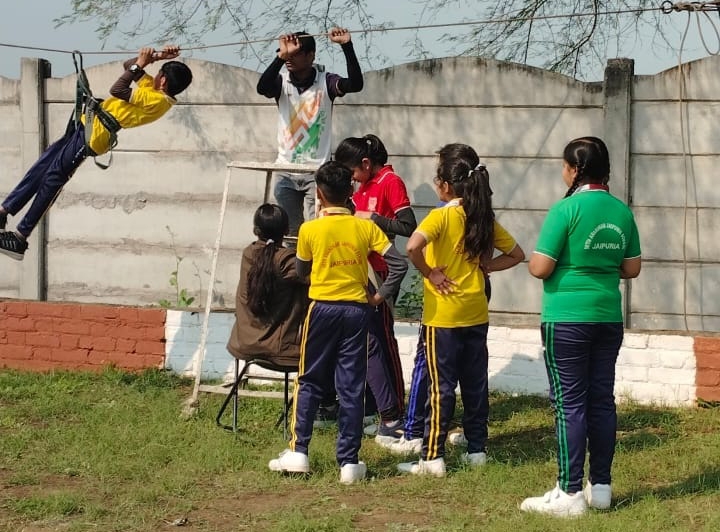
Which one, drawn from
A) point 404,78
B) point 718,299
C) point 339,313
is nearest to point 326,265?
point 339,313

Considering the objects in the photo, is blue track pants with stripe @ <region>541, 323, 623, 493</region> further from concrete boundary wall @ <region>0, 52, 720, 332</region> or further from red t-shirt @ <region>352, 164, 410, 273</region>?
concrete boundary wall @ <region>0, 52, 720, 332</region>

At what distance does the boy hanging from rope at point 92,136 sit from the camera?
23.1 feet

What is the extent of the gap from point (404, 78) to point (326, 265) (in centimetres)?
280

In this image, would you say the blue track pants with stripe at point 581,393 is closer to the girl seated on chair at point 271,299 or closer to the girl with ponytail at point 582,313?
the girl with ponytail at point 582,313

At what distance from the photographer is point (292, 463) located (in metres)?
5.49

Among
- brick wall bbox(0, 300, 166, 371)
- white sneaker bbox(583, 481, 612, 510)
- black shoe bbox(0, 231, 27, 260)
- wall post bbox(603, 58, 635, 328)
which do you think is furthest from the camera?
brick wall bbox(0, 300, 166, 371)

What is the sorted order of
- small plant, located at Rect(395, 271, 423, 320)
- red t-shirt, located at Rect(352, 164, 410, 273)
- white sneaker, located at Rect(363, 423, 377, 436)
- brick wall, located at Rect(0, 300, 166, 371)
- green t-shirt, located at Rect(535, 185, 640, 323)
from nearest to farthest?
green t-shirt, located at Rect(535, 185, 640, 323), red t-shirt, located at Rect(352, 164, 410, 273), white sneaker, located at Rect(363, 423, 377, 436), small plant, located at Rect(395, 271, 423, 320), brick wall, located at Rect(0, 300, 166, 371)

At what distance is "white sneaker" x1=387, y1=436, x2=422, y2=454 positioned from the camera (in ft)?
19.8

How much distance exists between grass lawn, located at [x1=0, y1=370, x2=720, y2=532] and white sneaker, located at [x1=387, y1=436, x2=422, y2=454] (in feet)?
0.25

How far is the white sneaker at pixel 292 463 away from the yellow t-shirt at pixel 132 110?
2638mm

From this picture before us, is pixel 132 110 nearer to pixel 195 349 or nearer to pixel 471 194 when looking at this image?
pixel 195 349

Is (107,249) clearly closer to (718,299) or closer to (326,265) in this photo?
(326,265)

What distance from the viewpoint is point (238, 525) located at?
15.9ft

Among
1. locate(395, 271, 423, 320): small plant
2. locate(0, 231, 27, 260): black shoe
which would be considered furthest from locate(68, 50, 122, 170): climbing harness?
locate(395, 271, 423, 320): small plant
